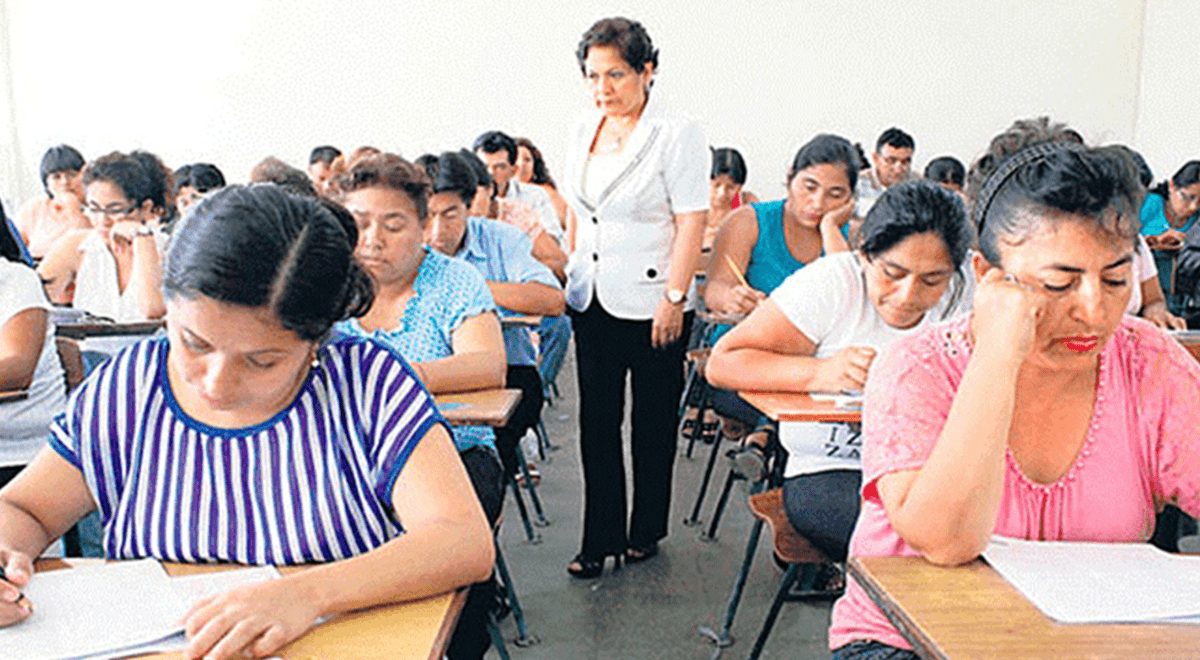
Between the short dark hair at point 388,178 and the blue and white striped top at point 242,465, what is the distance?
1117mm

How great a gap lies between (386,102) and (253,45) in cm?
110

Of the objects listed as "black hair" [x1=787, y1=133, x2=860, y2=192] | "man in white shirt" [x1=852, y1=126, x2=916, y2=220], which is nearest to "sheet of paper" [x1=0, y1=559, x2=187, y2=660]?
"black hair" [x1=787, y1=133, x2=860, y2=192]

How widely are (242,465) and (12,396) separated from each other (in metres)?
1.16

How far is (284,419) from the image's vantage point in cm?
132

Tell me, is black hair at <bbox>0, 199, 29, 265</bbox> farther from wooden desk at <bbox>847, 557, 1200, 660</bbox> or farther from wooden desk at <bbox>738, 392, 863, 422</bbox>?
wooden desk at <bbox>847, 557, 1200, 660</bbox>

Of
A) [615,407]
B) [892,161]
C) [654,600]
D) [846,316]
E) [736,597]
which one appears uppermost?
[892,161]

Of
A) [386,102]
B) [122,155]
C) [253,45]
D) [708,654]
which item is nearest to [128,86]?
[253,45]

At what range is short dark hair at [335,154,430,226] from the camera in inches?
94.1

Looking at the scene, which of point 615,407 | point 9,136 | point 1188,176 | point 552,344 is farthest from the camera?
point 9,136

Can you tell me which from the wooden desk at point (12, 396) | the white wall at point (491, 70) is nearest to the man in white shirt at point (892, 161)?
the white wall at point (491, 70)

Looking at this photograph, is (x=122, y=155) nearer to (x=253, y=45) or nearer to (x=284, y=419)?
(x=284, y=419)

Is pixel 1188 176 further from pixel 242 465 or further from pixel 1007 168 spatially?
pixel 242 465

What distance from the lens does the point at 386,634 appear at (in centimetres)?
109

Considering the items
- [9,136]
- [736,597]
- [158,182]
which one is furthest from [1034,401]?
[9,136]
